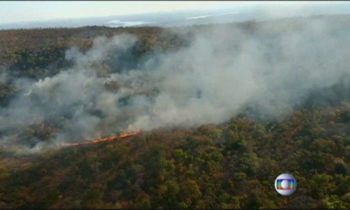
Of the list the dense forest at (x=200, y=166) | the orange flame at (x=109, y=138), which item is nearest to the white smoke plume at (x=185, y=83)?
the orange flame at (x=109, y=138)

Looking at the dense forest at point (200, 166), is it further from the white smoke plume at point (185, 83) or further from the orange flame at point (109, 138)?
the white smoke plume at point (185, 83)

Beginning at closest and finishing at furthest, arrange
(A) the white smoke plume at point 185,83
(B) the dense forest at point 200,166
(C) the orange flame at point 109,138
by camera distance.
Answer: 1. (B) the dense forest at point 200,166
2. (C) the orange flame at point 109,138
3. (A) the white smoke plume at point 185,83

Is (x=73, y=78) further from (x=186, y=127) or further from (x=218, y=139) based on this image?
(x=218, y=139)

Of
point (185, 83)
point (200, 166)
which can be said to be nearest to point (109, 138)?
point (200, 166)

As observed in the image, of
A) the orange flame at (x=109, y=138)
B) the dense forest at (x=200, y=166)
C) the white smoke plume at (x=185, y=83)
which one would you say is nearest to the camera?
the dense forest at (x=200, y=166)

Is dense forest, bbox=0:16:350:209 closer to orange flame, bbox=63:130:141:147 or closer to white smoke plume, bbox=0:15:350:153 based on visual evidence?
orange flame, bbox=63:130:141:147

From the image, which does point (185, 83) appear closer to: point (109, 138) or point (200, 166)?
point (109, 138)

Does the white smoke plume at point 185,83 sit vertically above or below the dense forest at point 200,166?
above

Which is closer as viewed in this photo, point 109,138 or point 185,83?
point 109,138
